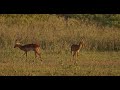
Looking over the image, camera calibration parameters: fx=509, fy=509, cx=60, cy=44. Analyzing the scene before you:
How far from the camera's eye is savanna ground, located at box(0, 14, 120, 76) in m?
8.82

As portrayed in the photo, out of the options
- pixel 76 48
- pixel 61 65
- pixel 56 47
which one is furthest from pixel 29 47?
pixel 76 48

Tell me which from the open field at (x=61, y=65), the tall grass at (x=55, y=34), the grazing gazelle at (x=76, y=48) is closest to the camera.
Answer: the open field at (x=61, y=65)

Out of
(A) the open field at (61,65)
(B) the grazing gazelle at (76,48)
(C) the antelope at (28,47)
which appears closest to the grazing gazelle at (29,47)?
(C) the antelope at (28,47)

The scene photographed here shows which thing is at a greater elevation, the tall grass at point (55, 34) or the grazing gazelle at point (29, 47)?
the tall grass at point (55, 34)

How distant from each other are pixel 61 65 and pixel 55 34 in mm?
628

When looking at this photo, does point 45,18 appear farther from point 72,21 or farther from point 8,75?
point 8,75

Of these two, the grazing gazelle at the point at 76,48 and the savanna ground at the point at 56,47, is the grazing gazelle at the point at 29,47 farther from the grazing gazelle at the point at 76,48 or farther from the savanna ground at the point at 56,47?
the grazing gazelle at the point at 76,48

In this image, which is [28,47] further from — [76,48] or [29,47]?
[76,48]

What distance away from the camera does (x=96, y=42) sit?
920cm

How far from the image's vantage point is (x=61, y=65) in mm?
8883

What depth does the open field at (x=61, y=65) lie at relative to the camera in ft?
28.8

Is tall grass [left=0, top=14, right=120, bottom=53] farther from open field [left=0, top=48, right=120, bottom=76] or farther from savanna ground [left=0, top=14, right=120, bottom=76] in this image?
open field [left=0, top=48, right=120, bottom=76]
